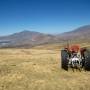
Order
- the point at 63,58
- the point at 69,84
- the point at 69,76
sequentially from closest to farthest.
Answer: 1. the point at 69,84
2. the point at 69,76
3. the point at 63,58

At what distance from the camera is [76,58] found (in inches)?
680

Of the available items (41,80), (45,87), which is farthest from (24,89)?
(41,80)

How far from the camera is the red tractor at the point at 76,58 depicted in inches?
672

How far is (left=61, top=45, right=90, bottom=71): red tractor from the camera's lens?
17.1m

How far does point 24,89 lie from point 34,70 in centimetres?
572

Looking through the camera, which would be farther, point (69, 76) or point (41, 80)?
point (69, 76)

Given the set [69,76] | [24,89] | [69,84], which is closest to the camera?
[24,89]

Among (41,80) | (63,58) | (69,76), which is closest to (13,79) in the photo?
(41,80)

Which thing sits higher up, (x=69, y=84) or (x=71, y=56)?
(x=71, y=56)

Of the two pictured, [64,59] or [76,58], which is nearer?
[76,58]

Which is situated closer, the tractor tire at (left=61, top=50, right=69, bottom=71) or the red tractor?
the red tractor

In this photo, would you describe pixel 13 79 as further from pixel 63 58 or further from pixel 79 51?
pixel 79 51

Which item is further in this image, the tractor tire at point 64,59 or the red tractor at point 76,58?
the tractor tire at point 64,59

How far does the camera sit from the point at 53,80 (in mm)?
13977
